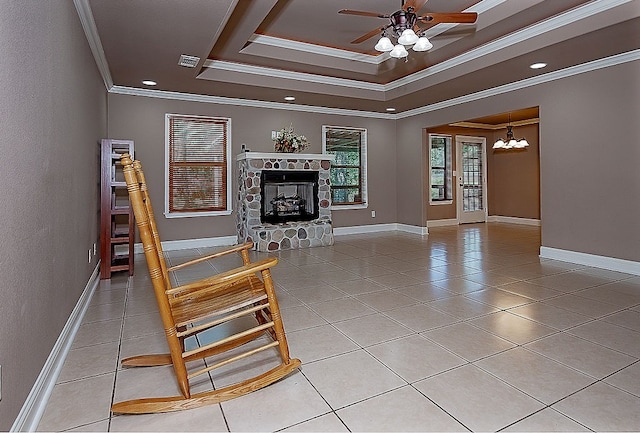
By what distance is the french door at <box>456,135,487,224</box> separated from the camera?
9.30 metres

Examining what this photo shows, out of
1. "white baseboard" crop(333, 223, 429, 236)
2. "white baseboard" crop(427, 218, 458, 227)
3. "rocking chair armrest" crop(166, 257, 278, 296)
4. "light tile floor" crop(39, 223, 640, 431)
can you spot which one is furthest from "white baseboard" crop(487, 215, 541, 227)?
"rocking chair armrest" crop(166, 257, 278, 296)

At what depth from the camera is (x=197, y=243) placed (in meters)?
6.03

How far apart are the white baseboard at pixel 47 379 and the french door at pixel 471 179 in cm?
851

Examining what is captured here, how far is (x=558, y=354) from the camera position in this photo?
85.3 inches

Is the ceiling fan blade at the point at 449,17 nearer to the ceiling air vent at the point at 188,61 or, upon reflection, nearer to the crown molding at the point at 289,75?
the ceiling air vent at the point at 188,61

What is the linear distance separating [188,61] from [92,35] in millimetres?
1044

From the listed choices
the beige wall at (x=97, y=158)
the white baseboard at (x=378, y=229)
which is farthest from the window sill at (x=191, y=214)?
the white baseboard at (x=378, y=229)

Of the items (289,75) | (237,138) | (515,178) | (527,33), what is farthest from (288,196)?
(515,178)

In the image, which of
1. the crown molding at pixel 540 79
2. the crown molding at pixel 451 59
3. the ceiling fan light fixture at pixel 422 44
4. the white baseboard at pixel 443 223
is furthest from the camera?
the white baseboard at pixel 443 223

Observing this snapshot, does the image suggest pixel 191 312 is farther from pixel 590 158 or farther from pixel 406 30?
pixel 590 158

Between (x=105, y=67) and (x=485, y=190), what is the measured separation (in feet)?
28.6

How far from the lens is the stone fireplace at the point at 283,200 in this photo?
576 centimetres

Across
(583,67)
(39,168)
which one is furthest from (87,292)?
(583,67)

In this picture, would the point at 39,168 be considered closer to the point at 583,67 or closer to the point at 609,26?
the point at 609,26
